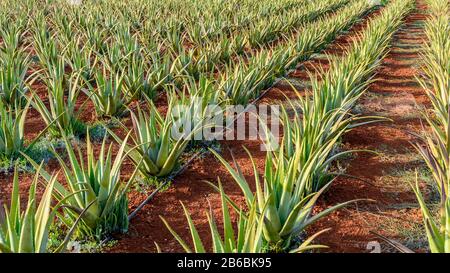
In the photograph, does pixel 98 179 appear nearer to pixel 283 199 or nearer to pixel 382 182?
pixel 283 199

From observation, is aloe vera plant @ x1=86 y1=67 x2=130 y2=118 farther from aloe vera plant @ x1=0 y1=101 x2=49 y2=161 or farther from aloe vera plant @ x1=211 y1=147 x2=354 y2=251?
aloe vera plant @ x1=211 y1=147 x2=354 y2=251

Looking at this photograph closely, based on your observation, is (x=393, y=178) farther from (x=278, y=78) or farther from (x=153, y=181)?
(x=278, y=78)

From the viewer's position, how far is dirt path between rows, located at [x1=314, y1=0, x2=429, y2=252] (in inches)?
97.0

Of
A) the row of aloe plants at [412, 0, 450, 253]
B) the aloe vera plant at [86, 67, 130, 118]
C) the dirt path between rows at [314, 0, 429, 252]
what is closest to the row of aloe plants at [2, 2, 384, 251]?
the aloe vera plant at [86, 67, 130, 118]

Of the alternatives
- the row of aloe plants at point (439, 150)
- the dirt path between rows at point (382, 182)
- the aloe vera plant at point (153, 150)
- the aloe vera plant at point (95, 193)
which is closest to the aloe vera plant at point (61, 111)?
the aloe vera plant at point (153, 150)

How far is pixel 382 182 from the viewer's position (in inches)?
123

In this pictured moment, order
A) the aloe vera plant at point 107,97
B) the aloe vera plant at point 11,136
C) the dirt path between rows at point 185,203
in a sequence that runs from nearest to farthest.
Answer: the dirt path between rows at point 185,203
the aloe vera plant at point 11,136
the aloe vera plant at point 107,97

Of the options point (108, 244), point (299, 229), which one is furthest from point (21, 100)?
point (299, 229)

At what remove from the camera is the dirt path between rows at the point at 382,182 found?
2.46 metres

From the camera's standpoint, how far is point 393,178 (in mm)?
3186

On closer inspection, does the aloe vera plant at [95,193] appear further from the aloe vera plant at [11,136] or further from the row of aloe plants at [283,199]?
the aloe vera plant at [11,136]
